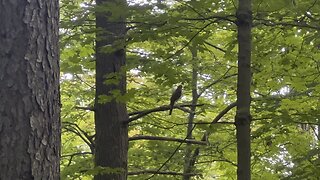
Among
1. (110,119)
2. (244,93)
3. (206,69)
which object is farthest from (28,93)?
(206,69)

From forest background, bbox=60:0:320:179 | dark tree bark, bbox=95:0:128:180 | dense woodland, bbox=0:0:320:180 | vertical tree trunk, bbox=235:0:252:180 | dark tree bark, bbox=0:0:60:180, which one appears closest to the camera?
dark tree bark, bbox=0:0:60:180

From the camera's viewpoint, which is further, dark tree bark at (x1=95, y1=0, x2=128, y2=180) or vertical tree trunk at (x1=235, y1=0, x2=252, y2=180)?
dark tree bark at (x1=95, y1=0, x2=128, y2=180)

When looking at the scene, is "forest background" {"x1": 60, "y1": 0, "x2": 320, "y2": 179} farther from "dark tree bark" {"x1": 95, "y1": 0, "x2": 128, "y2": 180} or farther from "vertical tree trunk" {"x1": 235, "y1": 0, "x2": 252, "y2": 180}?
"dark tree bark" {"x1": 95, "y1": 0, "x2": 128, "y2": 180}

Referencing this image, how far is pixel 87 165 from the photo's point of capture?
8391 millimetres

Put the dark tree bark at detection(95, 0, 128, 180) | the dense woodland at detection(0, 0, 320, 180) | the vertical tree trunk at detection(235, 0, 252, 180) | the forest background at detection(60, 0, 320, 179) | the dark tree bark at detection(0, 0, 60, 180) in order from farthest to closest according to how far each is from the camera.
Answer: the dark tree bark at detection(95, 0, 128, 180)
the forest background at detection(60, 0, 320, 179)
the dense woodland at detection(0, 0, 320, 180)
the vertical tree trunk at detection(235, 0, 252, 180)
the dark tree bark at detection(0, 0, 60, 180)

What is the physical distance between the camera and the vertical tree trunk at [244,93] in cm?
391

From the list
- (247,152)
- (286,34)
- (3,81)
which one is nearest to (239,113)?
(247,152)

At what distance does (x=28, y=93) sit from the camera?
2283 millimetres

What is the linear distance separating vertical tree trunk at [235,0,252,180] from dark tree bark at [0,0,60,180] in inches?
73.8

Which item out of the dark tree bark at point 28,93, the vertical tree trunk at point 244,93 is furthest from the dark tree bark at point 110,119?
the dark tree bark at point 28,93

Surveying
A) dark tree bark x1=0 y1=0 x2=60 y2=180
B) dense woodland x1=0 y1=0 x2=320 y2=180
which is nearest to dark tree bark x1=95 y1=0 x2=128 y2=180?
dense woodland x1=0 y1=0 x2=320 y2=180

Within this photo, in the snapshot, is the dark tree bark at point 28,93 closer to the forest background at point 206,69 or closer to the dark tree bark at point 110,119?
the forest background at point 206,69

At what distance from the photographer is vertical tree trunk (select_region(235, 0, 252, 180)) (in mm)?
3910

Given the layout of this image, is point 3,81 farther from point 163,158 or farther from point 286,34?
point 163,158
